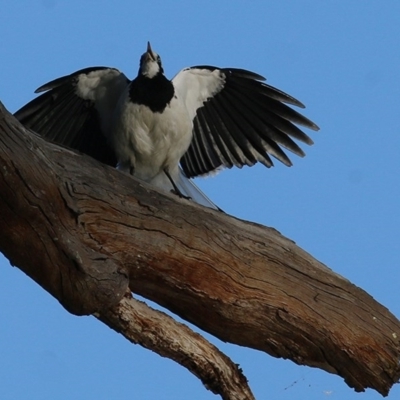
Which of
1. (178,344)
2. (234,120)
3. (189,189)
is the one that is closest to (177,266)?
(178,344)

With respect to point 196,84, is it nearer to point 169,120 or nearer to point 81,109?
point 169,120

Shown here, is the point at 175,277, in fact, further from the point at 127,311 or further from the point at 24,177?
the point at 24,177

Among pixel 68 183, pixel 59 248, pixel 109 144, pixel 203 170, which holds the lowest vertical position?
pixel 59 248

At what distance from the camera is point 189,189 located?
538 centimetres

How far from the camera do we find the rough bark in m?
3.39

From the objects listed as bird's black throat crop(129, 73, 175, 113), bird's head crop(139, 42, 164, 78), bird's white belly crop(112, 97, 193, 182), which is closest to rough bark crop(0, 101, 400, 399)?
bird's white belly crop(112, 97, 193, 182)

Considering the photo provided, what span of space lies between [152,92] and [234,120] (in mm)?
587

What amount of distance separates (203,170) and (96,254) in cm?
195

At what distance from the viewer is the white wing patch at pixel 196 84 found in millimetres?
5273

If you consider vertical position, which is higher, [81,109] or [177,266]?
[81,109]

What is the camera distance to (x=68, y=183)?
3553mm

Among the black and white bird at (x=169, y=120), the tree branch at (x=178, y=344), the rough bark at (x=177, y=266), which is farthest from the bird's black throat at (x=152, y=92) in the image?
the tree branch at (x=178, y=344)

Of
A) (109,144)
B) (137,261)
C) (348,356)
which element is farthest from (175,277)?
(109,144)

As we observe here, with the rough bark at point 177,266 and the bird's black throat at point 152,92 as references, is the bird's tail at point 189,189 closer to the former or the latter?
the bird's black throat at point 152,92
